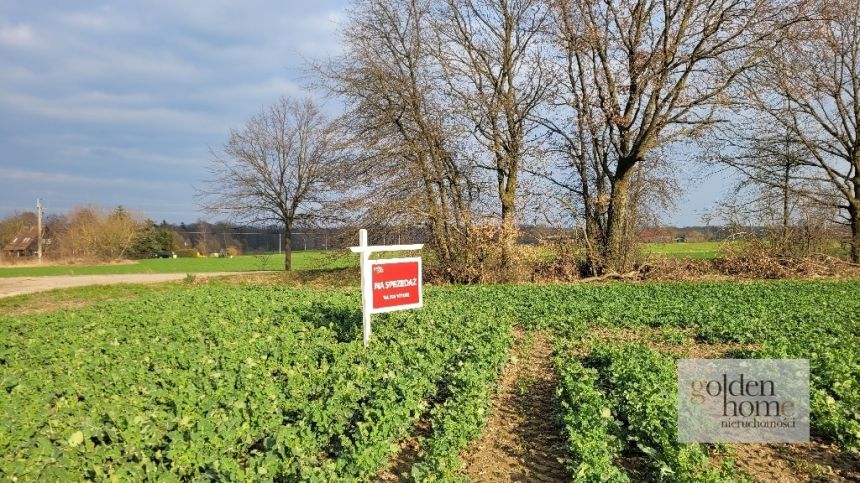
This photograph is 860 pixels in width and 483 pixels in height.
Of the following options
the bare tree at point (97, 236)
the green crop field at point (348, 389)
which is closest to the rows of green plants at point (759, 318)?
the green crop field at point (348, 389)

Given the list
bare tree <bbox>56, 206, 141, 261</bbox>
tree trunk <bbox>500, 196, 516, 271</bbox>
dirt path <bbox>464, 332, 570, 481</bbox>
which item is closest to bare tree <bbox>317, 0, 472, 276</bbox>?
tree trunk <bbox>500, 196, 516, 271</bbox>

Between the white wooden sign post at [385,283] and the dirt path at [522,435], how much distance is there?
82.0 inches

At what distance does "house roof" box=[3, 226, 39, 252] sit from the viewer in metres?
53.8

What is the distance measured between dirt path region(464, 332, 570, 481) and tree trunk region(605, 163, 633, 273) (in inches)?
587

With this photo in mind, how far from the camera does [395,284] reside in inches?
354

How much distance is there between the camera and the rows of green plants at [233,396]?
4.07 m

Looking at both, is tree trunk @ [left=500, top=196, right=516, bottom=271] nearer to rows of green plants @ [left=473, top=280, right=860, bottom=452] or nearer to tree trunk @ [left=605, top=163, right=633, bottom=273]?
tree trunk @ [left=605, top=163, right=633, bottom=273]

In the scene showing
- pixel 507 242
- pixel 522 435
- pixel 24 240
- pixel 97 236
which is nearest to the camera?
pixel 522 435

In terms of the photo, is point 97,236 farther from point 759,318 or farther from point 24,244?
point 759,318

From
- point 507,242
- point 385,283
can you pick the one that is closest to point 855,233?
point 507,242

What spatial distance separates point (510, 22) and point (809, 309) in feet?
55.0

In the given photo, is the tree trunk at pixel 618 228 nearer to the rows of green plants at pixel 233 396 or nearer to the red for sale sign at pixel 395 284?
the rows of green plants at pixel 233 396

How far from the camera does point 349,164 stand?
2155 centimetres

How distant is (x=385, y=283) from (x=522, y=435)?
390 centimetres
